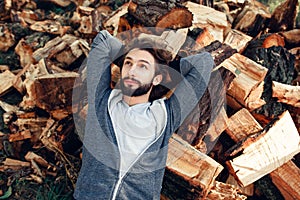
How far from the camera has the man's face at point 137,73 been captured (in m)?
2.09

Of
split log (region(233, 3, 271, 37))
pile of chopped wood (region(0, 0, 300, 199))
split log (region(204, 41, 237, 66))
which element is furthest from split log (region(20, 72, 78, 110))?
split log (region(233, 3, 271, 37))

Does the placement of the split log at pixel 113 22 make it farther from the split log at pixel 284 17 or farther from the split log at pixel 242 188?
the split log at pixel 242 188

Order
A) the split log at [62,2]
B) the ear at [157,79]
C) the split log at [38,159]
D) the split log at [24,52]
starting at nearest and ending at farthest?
the ear at [157,79]
the split log at [38,159]
the split log at [24,52]
the split log at [62,2]

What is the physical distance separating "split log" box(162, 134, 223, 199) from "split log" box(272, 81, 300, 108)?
710mm

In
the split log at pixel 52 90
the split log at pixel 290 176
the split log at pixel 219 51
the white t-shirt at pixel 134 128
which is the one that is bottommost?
the split log at pixel 290 176

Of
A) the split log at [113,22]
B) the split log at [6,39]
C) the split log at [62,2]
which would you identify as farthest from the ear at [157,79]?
the split log at [62,2]

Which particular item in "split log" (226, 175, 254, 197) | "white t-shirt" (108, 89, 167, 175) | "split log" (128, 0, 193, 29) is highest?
"split log" (128, 0, 193, 29)

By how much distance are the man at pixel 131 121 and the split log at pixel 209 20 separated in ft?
2.45

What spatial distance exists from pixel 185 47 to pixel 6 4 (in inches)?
92.6

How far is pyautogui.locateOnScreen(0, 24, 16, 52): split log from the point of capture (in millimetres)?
3691

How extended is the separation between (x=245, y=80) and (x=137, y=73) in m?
0.76

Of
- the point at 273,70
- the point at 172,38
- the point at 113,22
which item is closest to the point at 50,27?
the point at 113,22

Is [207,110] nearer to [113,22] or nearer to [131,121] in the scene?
[131,121]

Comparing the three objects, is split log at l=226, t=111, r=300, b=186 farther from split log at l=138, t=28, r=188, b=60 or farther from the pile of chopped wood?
split log at l=138, t=28, r=188, b=60
